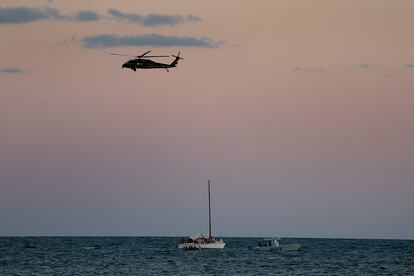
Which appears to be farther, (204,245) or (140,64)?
(204,245)

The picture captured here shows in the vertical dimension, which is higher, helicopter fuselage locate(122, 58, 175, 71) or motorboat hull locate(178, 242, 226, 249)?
helicopter fuselage locate(122, 58, 175, 71)

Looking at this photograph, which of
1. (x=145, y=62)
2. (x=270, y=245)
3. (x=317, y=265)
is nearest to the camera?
(x=145, y=62)

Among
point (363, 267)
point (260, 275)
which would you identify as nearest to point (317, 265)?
point (363, 267)

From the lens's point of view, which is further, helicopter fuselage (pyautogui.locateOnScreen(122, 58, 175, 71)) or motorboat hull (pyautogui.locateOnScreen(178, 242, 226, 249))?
motorboat hull (pyautogui.locateOnScreen(178, 242, 226, 249))

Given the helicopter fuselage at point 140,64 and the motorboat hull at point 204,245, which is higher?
the helicopter fuselage at point 140,64

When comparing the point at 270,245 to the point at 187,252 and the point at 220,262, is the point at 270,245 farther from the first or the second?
the point at 220,262

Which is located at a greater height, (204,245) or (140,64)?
(140,64)

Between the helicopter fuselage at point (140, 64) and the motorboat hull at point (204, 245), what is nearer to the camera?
the helicopter fuselage at point (140, 64)

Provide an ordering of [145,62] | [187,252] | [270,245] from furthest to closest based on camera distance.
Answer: [270,245]
[187,252]
[145,62]

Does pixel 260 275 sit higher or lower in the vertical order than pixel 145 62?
lower

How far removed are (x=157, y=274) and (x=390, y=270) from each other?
107 ft

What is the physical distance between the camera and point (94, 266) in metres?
121

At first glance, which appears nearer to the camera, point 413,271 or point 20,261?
point 413,271

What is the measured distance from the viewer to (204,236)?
173375mm
